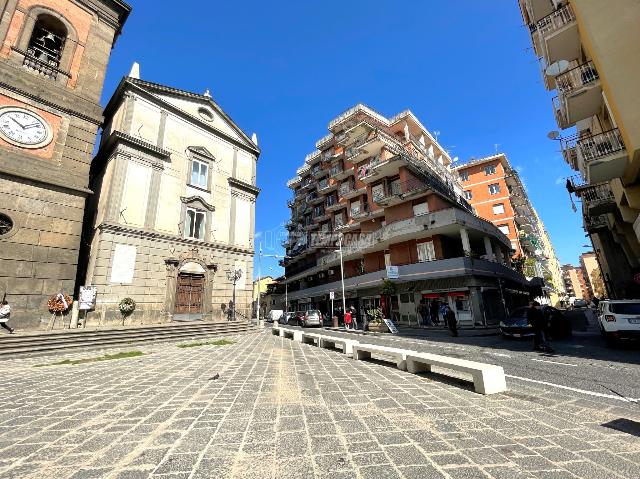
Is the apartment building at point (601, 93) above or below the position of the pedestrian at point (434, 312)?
above

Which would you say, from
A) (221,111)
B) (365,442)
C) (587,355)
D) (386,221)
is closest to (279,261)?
(386,221)

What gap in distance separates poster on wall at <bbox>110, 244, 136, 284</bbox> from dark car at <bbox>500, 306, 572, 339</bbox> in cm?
2026

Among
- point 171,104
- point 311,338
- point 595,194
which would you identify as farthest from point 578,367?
point 171,104

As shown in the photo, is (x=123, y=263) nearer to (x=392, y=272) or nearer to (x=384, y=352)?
(x=384, y=352)

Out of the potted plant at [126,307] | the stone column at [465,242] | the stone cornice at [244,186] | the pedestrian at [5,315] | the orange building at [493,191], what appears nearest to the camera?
the pedestrian at [5,315]

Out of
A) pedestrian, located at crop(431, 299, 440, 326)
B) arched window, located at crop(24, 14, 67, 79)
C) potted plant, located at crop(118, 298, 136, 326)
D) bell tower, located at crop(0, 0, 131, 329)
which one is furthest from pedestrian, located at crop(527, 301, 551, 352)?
arched window, located at crop(24, 14, 67, 79)

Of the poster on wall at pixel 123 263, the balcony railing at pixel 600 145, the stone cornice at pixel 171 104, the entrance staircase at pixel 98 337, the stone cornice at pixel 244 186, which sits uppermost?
the stone cornice at pixel 171 104

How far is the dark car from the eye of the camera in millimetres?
13422

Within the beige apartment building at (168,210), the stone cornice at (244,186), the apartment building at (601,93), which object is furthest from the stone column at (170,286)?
the apartment building at (601,93)

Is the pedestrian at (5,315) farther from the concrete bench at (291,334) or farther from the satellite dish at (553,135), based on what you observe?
the satellite dish at (553,135)

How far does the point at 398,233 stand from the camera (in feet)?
82.3

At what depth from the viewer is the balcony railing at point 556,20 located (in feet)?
42.1

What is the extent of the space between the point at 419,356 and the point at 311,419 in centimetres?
376

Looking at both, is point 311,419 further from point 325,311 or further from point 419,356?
point 325,311
